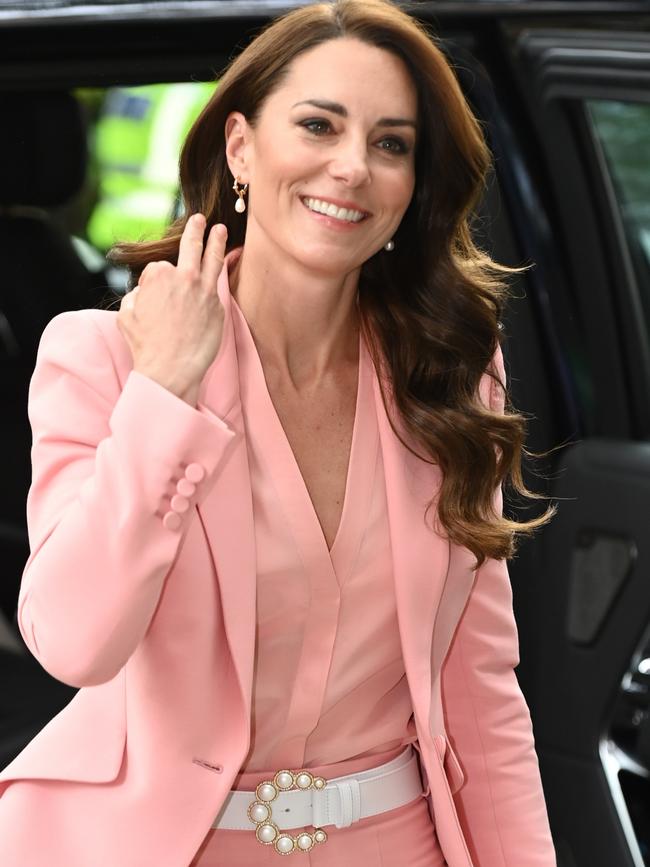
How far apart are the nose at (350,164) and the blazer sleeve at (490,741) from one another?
1.60 feet

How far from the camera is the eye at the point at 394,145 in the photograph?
2.07 m

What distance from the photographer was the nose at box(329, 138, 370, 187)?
197 cm

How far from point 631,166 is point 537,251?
0.89 ft

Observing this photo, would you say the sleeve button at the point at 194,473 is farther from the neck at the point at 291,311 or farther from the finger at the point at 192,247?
the neck at the point at 291,311

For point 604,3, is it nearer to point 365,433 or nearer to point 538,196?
point 538,196

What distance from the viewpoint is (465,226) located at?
7.48ft

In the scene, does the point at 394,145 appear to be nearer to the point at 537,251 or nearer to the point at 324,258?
the point at 324,258

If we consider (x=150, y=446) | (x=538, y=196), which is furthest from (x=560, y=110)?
(x=150, y=446)

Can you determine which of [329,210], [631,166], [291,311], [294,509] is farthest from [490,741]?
[631,166]

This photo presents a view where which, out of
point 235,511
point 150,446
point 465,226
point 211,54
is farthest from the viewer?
point 211,54

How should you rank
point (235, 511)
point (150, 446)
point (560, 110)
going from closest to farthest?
point (150, 446) → point (235, 511) → point (560, 110)

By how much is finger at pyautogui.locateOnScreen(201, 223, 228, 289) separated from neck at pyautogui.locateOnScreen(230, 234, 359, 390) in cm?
17

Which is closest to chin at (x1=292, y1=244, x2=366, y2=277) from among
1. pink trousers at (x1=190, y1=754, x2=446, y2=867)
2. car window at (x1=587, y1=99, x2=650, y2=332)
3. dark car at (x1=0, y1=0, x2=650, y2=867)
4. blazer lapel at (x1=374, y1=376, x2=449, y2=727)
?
blazer lapel at (x1=374, y1=376, x2=449, y2=727)

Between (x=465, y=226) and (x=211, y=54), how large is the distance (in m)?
0.51
